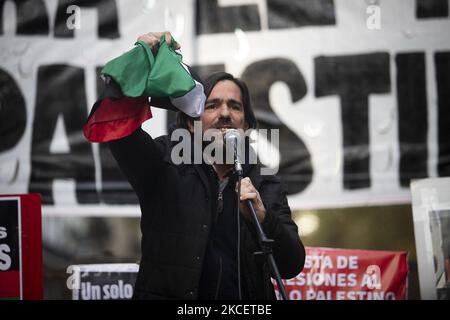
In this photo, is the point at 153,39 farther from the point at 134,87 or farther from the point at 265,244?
the point at 265,244

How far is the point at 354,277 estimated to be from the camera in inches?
141

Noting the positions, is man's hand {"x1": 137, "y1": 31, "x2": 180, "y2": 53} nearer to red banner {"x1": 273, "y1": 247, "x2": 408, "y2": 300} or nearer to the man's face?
the man's face

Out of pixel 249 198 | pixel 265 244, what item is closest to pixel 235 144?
pixel 249 198

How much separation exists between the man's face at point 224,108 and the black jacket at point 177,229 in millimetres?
218

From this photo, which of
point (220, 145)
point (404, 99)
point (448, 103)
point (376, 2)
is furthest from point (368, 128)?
point (220, 145)

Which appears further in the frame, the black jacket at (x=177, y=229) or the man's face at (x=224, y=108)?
the man's face at (x=224, y=108)

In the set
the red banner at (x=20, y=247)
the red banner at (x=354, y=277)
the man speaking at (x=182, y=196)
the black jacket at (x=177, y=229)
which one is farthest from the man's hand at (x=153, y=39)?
the red banner at (x=354, y=277)

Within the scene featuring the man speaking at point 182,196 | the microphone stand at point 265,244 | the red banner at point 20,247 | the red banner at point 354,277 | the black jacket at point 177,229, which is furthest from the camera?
the red banner at point 354,277

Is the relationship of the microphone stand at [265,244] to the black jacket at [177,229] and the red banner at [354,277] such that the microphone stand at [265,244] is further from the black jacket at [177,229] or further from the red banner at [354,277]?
the red banner at [354,277]

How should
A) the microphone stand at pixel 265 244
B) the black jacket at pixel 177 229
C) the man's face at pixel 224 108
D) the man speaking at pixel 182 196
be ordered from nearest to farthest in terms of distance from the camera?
the microphone stand at pixel 265 244
the man speaking at pixel 182 196
the black jacket at pixel 177 229
the man's face at pixel 224 108

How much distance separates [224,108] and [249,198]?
660mm

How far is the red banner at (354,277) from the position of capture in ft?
11.7

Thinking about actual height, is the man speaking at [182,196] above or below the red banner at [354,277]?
above

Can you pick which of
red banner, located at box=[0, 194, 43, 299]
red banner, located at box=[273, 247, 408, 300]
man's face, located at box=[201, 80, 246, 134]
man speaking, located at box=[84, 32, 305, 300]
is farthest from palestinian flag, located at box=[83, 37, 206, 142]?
red banner, located at box=[273, 247, 408, 300]
